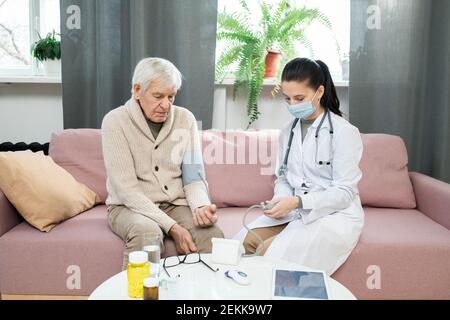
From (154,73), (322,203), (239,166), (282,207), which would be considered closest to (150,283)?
(282,207)

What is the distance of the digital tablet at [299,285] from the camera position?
120 centimetres

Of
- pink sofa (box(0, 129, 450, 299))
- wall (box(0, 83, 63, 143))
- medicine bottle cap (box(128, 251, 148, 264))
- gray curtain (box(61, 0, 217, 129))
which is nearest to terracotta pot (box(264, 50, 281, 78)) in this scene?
gray curtain (box(61, 0, 217, 129))

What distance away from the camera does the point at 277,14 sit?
2.60 m

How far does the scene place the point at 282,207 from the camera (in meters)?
1.67

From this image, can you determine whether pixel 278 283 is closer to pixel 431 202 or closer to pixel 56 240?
pixel 56 240

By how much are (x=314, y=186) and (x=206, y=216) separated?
45cm

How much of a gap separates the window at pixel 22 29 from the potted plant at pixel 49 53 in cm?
12

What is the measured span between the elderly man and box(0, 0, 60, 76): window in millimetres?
1263

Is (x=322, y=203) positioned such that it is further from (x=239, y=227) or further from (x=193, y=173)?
(x=193, y=173)

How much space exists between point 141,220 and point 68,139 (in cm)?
78

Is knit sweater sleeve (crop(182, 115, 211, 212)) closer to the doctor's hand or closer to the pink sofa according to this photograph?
the pink sofa

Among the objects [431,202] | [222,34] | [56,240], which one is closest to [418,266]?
[431,202]

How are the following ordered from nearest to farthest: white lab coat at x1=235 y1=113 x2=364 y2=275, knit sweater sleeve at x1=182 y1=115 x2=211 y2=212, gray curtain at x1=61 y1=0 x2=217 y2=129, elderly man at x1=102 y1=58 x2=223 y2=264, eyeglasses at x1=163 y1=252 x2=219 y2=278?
1. eyeglasses at x1=163 y1=252 x2=219 y2=278
2. white lab coat at x1=235 y1=113 x2=364 y2=275
3. elderly man at x1=102 y1=58 x2=223 y2=264
4. knit sweater sleeve at x1=182 y1=115 x2=211 y2=212
5. gray curtain at x1=61 y1=0 x2=217 y2=129

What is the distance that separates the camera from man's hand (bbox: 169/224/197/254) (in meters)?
1.70
